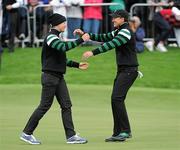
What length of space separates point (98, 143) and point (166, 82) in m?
8.86

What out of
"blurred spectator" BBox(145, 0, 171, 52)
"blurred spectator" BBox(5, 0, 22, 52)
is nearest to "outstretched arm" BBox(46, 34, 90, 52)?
"blurred spectator" BBox(5, 0, 22, 52)

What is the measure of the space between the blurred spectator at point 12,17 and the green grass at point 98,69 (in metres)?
0.37

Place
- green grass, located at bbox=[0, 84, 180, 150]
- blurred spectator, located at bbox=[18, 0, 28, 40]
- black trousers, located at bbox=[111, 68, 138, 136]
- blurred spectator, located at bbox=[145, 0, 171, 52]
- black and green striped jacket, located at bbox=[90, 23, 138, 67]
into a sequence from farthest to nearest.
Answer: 1. blurred spectator, located at bbox=[18, 0, 28, 40]
2. blurred spectator, located at bbox=[145, 0, 171, 52]
3. black trousers, located at bbox=[111, 68, 138, 136]
4. black and green striped jacket, located at bbox=[90, 23, 138, 67]
5. green grass, located at bbox=[0, 84, 180, 150]

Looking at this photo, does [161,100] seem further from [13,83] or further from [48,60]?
[48,60]

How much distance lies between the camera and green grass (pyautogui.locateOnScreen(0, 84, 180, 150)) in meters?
11.9

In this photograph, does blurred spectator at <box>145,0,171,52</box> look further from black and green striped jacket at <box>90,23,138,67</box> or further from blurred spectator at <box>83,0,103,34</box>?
black and green striped jacket at <box>90,23,138,67</box>

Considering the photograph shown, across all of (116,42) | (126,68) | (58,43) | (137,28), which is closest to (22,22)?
(137,28)

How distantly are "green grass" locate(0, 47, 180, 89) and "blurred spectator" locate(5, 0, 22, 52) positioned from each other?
37 centimetres

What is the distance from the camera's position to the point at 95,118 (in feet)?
49.8

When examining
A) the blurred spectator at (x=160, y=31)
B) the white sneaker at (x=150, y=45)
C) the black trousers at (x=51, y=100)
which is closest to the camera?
the black trousers at (x=51, y=100)

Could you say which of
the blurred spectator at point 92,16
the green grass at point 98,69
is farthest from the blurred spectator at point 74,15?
the green grass at point 98,69

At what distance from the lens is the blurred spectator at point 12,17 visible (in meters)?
24.6

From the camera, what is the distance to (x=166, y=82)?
2064 centimetres

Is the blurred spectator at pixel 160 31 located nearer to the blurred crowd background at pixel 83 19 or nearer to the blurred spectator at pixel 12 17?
the blurred crowd background at pixel 83 19
